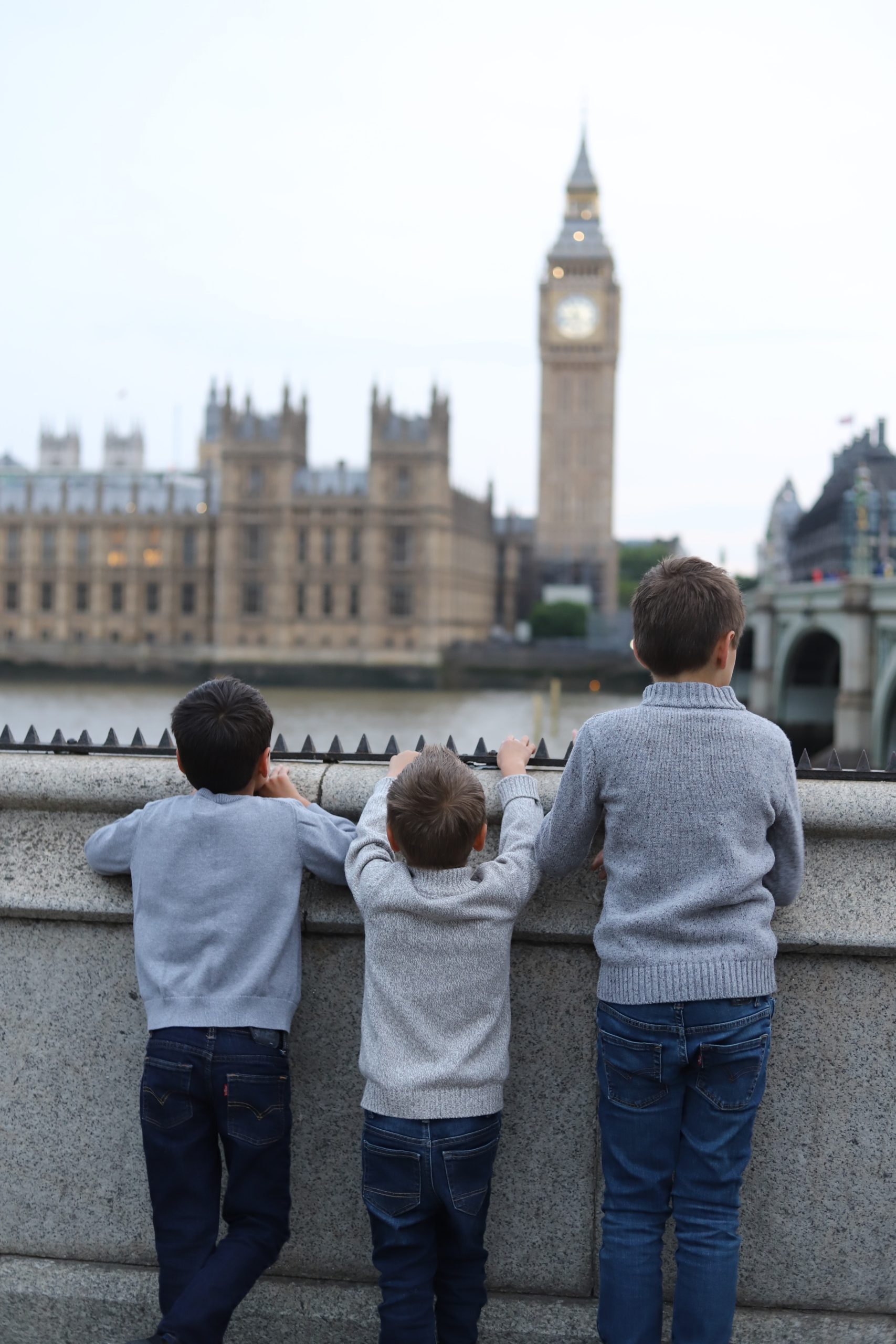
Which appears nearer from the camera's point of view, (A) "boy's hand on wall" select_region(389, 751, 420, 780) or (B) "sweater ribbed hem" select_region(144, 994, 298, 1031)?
(B) "sweater ribbed hem" select_region(144, 994, 298, 1031)

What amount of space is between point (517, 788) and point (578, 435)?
3137 inches

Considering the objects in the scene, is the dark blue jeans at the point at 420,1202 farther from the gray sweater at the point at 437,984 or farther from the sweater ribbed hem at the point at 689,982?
the sweater ribbed hem at the point at 689,982

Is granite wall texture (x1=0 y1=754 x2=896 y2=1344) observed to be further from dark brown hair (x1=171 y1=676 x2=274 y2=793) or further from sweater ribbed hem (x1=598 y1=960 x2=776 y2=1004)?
sweater ribbed hem (x1=598 y1=960 x2=776 y2=1004)

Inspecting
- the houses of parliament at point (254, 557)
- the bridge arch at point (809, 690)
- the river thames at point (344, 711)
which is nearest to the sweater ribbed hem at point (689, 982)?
the river thames at point (344, 711)

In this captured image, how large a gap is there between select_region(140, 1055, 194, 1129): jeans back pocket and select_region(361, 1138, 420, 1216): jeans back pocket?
348mm

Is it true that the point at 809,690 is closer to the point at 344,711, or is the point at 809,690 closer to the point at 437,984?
the point at 344,711

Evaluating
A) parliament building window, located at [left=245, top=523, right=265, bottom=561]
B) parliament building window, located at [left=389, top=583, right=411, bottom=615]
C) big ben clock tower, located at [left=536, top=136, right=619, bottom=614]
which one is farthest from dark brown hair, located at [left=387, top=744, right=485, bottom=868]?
big ben clock tower, located at [left=536, top=136, right=619, bottom=614]

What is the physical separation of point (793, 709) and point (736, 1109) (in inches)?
1547

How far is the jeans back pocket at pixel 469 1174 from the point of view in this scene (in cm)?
220

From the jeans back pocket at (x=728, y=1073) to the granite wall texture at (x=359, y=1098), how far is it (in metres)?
0.39

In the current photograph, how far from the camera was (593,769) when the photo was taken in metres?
2.23

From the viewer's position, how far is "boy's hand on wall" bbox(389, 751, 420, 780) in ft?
8.21

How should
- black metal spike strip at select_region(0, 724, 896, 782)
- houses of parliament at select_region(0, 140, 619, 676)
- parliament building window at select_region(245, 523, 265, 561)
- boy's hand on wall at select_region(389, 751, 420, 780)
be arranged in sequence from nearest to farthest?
boy's hand on wall at select_region(389, 751, 420, 780) → black metal spike strip at select_region(0, 724, 896, 782) → houses of parliament at select_region(0, 140, 619, 676) → parliament building window at select_region(245, 523, 265, 561)

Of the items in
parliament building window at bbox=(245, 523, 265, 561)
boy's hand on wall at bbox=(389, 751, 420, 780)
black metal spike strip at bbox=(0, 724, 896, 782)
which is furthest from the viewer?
parliament building window at bbox=(245, 523, 265, 561)
